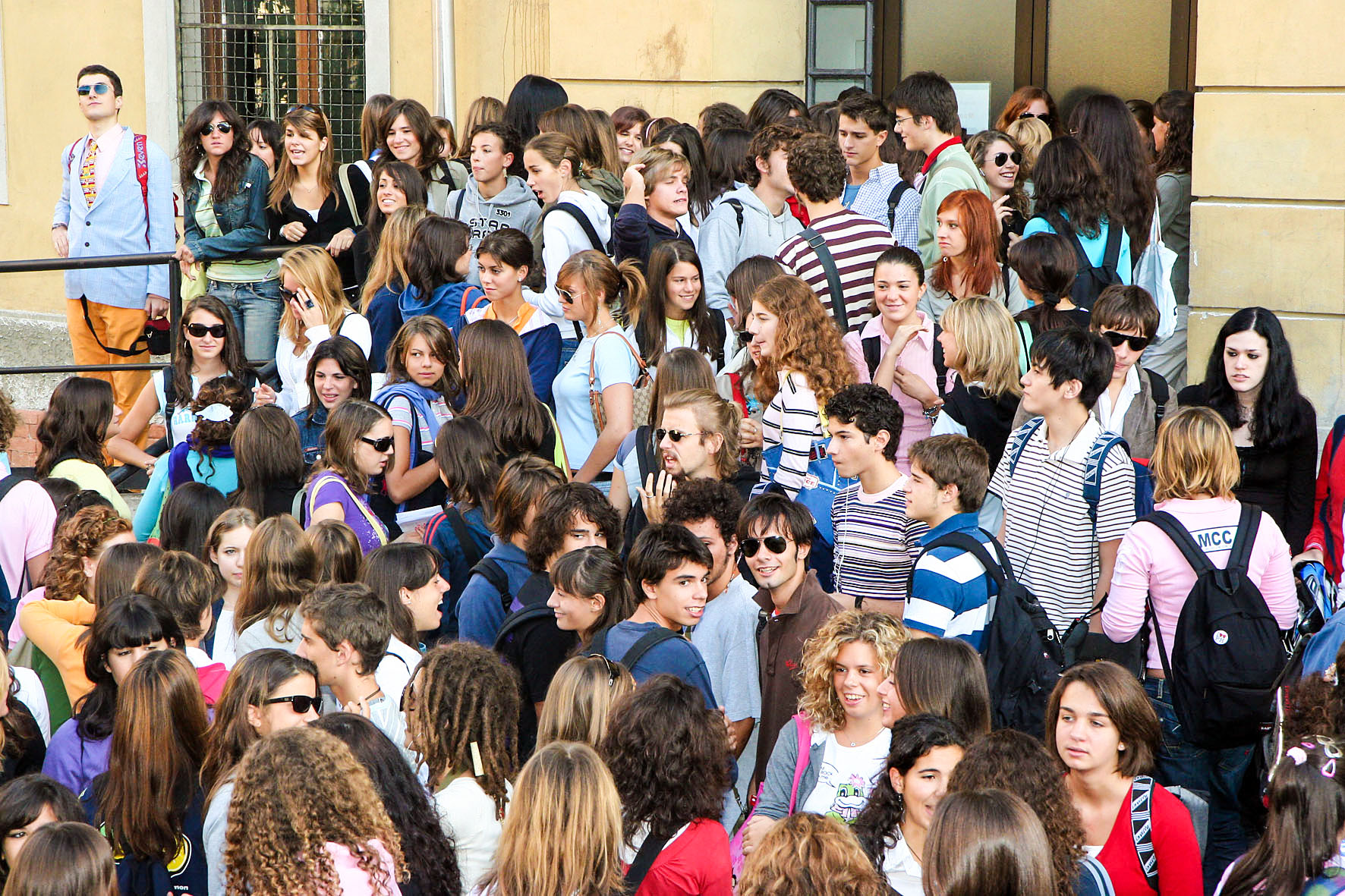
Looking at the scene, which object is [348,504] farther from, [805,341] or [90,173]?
[90,173]

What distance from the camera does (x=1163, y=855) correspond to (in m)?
4.03

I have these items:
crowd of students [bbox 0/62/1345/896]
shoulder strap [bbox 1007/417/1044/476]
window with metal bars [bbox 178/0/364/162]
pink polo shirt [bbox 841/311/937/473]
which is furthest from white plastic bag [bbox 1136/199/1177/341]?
window with metal bars [bbox 178/0/364/162]

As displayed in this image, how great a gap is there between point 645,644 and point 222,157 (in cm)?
570

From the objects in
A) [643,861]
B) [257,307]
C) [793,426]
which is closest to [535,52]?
[257,307]

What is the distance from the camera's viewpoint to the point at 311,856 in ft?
11.4

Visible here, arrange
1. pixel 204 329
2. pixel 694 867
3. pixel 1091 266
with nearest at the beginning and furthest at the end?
1. pixel 694 867
2. pixel 1091 266
3. pixel 204 329

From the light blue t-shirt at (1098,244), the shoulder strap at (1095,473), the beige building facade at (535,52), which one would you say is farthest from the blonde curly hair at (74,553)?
the beige building facade at (535,52)

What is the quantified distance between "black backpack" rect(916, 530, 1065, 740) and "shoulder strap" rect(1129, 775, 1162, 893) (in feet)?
2.29

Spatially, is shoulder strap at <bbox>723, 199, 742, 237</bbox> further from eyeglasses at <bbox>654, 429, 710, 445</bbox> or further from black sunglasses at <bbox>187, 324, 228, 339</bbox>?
black sunglasses at <bbox>187, 324, 228, 339</bbox>

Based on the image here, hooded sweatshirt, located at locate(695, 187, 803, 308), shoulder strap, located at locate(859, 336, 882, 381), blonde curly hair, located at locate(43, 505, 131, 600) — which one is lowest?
blonde curly hair, located at locate(43, 505, 131, 600)

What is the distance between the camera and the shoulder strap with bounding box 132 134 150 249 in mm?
10023

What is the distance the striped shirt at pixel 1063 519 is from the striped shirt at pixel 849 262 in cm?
171

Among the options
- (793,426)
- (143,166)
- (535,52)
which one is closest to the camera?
(793,426)

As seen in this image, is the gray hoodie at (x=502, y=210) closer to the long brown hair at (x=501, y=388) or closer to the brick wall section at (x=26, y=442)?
the long brown hair at (x=501, y=388)
